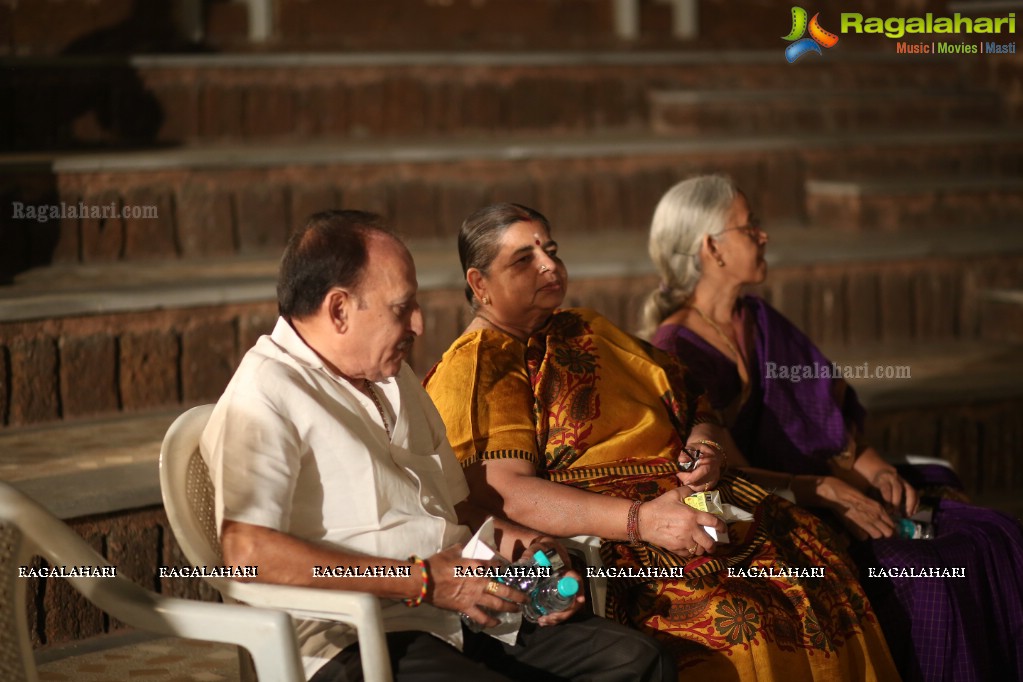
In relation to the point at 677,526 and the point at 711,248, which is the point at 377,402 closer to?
the point at 677,526

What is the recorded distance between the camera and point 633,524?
2.13 m

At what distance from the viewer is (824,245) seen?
4109 mm

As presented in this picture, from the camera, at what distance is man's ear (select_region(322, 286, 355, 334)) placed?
184cm

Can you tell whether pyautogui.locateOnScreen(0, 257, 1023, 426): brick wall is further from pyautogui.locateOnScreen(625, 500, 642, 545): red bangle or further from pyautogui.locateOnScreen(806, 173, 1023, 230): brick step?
pyautogui.locateOnScreen(625, 500, 642, 545): red bangle

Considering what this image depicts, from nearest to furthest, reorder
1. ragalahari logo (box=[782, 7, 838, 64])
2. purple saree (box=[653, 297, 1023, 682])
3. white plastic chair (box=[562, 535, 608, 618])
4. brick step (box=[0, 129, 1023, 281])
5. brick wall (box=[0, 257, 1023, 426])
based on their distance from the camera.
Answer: white plastic chair (box=[562, 535, 608, 618]), purple saree (box=[653, 297, 1023, 682]), brick wall (box=[0, 257, 1023, 426]), brick step (box=[0, 129, 1023, 281]), ragalahari logo (box=[782, 7, 838, 64])

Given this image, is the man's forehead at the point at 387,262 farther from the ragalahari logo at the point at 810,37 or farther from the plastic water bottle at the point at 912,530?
the ragalahari logo at the point at 810,37

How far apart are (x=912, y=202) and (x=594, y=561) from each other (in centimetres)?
280

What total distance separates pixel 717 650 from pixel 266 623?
2.76 feet

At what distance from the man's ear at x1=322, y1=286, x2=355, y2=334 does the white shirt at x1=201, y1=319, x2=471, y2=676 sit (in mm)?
66

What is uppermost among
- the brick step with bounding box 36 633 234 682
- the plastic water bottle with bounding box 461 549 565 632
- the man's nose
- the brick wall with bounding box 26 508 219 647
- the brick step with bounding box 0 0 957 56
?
the brick step with bounding box 0 0 957 56

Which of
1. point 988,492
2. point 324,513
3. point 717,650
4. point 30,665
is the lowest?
point 988,492

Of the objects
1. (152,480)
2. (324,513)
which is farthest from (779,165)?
(324,513)

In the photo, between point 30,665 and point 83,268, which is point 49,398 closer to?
point 83,268

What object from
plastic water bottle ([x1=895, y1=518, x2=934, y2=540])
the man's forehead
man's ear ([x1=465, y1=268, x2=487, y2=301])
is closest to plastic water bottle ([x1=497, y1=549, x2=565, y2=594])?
the man's forehead
